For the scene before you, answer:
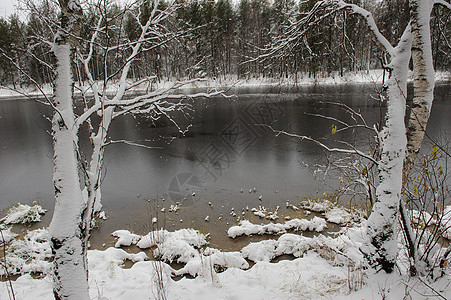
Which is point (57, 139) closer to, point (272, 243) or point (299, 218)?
point (272, 243)

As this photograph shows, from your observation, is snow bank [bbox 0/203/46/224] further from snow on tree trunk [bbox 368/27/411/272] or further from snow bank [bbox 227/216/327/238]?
snow on tree trunk [bbox 368/27/411/272]

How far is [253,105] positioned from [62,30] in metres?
18.8

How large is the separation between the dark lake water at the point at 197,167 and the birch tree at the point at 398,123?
619 millimetres

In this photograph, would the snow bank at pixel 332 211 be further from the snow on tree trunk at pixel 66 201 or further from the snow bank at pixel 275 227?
the snow on tree trunk at pixel 66 201

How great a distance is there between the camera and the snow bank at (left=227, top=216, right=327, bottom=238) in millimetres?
5793

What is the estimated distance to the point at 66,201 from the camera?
94.6 inches

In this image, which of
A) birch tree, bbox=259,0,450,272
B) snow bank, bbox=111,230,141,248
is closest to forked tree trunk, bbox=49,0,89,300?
birch tree, bbox=259,0,450,272

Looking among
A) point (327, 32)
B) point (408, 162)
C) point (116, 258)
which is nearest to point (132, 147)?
point (116, 258)

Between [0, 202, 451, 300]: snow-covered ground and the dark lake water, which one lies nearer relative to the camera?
[0, 202, 451, 300]: snow-covered ground

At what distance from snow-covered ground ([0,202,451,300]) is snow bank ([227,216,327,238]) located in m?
0.02

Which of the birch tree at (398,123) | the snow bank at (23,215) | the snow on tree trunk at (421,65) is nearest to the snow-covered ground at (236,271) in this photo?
the birch tree at (398,123)

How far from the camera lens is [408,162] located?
3.04m

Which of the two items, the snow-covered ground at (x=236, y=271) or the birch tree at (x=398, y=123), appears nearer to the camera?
the birch tree at (x=398, y=123)

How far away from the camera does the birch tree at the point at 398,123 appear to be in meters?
2.71
